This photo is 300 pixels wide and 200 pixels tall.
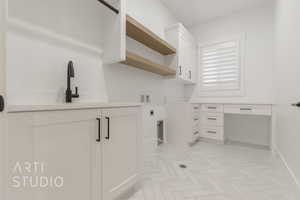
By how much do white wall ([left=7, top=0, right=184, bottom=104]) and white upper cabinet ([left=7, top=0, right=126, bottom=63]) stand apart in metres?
0.06

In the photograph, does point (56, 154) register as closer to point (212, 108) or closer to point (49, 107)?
point (49, 107)

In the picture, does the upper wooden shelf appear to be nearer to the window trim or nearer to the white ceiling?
the white ceiling

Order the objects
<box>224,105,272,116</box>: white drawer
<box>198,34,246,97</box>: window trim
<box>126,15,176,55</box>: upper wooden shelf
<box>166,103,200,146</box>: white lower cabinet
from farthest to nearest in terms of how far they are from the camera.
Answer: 1. <box>198,34,246,97</box>: window trim
2. <box>166,103,200,146</box>: white lower cabinet
3. <box>224,105,272,116</box>: white drawer
4. <box>126,15,176,55</box>: upper wooden shelf

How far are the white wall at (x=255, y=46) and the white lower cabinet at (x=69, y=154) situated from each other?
2882 millimetres

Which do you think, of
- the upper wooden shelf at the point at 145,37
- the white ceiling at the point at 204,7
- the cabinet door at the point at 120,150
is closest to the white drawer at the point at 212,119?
the upper wooden shelf at the point at 145,37

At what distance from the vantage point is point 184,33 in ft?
9.92

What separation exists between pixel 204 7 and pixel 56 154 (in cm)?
352

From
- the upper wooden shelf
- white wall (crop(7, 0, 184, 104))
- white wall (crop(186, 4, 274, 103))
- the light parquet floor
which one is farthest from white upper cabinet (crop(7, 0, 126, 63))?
white wall (crop(186, 4, 274, 103))

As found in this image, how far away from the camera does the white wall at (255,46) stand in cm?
289

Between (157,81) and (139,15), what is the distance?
3.66 ft

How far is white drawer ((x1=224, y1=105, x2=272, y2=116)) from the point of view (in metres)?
2.57

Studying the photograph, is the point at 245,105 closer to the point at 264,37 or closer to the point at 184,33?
the point at 264,37

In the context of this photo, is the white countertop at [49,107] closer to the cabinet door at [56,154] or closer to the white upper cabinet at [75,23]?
the cabinet door at [56,154]

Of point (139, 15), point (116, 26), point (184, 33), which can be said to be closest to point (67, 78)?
point (116, 26)
